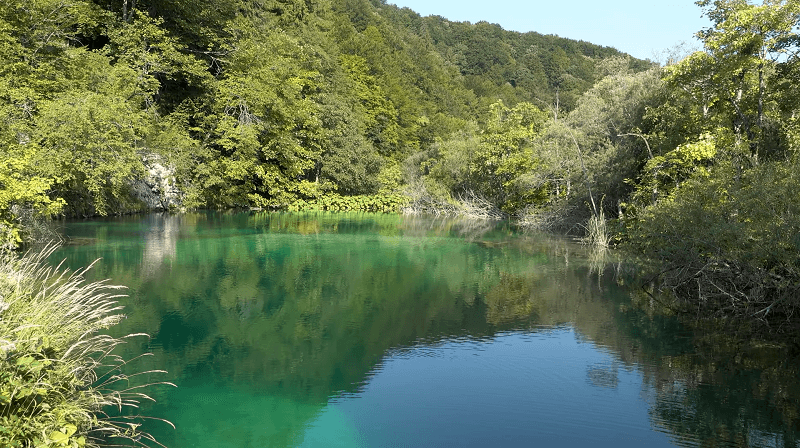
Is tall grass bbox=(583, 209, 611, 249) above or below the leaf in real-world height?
above

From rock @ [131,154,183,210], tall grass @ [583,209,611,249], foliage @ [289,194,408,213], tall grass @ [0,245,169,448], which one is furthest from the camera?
foliage @ [289,194,408,213]

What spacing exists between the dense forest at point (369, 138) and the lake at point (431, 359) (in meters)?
1.50

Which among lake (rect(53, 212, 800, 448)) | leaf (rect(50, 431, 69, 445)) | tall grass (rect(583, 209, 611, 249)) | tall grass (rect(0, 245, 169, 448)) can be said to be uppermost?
tall grass (rect(583, 209, 611, 249))

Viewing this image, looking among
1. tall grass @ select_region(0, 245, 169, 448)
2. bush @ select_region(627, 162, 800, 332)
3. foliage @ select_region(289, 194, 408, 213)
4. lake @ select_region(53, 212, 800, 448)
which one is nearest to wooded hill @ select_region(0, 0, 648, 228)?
foliage @ select_region(289, 194, 408, 213)

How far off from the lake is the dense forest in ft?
4.91

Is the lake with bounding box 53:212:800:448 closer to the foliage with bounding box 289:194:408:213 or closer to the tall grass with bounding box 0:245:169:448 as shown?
the tall grass with bounding box 0:245:169:448

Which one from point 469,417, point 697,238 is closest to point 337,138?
point 697,238

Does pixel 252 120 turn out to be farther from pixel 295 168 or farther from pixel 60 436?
pixel 60 436

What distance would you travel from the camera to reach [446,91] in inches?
2660

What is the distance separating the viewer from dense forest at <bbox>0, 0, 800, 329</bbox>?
1103 cm

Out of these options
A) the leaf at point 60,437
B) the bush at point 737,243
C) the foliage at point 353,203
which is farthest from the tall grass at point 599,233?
the foliage at point 353,203

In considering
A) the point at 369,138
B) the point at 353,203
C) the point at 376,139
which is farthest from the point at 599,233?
the point at 376,139

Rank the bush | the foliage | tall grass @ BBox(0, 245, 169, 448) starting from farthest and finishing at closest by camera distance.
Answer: the foliage
the bush
tall grass @ BBox(0, 245, 169, 448)

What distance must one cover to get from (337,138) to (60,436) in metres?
32.7
